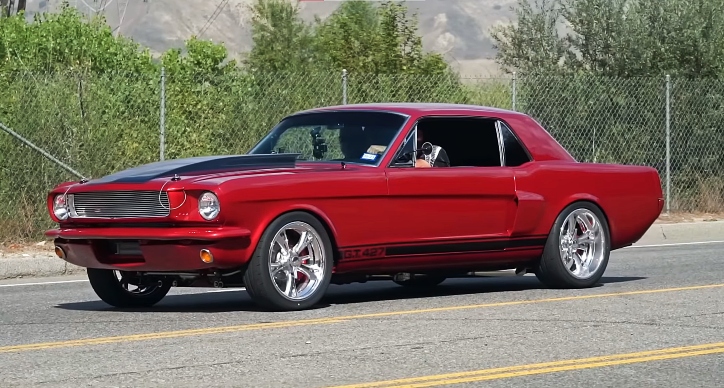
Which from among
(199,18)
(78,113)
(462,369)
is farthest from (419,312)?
(199,18)

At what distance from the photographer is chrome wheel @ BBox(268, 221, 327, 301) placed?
970 cm

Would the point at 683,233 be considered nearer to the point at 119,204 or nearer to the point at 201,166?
the point at 201,166

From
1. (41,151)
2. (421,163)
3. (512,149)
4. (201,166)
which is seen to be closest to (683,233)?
(512,149)

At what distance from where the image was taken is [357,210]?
1011 centimetres

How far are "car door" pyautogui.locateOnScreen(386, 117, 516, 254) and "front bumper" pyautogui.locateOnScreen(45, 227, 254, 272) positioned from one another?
4.76 ft

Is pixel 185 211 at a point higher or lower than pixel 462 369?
higher

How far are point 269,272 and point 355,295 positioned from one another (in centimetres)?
189

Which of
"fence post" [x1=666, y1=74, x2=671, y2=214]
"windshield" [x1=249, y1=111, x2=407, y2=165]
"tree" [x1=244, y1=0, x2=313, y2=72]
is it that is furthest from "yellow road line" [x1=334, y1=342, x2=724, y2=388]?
"tree" [x1=244, y1=0, x2=313, y2=72]

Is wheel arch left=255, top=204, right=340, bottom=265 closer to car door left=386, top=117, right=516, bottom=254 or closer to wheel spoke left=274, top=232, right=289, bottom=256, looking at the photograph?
wheel spoke left=274, top=232, right=289, bottom=256

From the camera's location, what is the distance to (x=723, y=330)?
8.91 m

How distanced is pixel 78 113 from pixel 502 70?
10762 millimetres

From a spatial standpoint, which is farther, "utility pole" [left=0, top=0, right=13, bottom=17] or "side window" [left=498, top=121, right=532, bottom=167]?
"utility pole" [left=0, top=0, right=13, bottom=17]

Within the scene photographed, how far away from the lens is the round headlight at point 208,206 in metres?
9.36

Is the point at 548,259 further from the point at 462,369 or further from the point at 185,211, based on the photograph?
the point at 462,369
